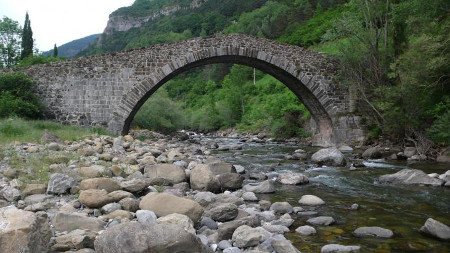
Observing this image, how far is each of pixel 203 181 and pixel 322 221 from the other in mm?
2380

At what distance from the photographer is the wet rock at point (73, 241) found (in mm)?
3596

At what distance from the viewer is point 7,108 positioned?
15688mm

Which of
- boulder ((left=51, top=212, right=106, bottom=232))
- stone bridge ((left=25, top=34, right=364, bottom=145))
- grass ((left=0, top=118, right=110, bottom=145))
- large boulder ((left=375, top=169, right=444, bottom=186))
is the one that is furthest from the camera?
stone bridge ((left=25, top=34, right=364, bottom=145))

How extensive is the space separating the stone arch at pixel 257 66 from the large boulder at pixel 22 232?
1446 cm

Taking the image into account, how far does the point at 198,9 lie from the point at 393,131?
10691cm

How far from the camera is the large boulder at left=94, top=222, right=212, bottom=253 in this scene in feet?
11.0

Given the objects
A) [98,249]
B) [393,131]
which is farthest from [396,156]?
[98,249]

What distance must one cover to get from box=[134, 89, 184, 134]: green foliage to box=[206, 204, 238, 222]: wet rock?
2306 centimetres

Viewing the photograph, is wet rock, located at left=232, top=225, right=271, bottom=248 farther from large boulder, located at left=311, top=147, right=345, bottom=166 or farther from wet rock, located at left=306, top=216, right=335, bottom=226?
large boulder, located at left=311, top=147, right=345, bottom=166

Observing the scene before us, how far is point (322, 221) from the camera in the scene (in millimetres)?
5543

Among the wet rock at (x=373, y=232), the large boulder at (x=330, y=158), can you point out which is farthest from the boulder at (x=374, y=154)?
the wet rock at (x=373, y=232)

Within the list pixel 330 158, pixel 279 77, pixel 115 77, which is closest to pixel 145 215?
pixel 330 158

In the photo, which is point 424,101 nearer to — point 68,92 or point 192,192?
point 192,192

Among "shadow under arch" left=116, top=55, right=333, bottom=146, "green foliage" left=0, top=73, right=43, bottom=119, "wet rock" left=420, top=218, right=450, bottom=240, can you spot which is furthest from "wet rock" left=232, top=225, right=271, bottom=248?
"green foliage" left=0, top=73, right=43, bottom=119
